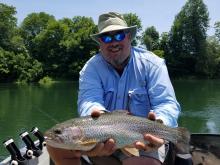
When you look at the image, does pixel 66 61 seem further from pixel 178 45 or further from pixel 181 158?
pixel 181 158

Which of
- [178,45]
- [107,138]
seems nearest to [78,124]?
[107,138]

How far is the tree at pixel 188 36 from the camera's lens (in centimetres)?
7938

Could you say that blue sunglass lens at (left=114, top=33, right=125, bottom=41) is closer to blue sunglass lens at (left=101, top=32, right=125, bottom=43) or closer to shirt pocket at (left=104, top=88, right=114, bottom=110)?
blue sunglass lens at (left=101, top=32, right=125, bottom=43)

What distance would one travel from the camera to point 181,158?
5105mm

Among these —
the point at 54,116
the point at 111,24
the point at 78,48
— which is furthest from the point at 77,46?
the point at 111,24

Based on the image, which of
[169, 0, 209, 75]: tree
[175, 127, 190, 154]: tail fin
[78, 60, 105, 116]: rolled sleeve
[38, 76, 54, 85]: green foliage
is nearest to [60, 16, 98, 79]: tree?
[38, 76, 54, 85]: green foliage

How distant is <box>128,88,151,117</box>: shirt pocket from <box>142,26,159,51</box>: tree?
7499 cm

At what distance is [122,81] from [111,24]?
0.64 metres

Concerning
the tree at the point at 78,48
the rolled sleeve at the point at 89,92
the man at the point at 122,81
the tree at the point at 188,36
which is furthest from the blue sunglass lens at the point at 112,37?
the tree at the point at 188,36

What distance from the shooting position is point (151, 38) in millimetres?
81125

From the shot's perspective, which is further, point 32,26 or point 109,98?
point 32,26

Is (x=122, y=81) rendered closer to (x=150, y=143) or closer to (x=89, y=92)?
(x=89, y=92)

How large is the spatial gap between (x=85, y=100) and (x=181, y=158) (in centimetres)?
119

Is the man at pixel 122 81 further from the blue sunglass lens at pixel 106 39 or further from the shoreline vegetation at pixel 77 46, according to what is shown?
the shoreline vegetation at pixel 77 46
